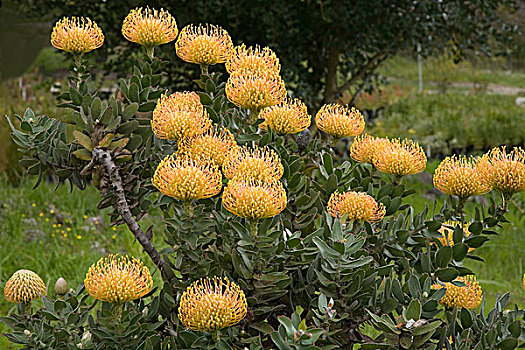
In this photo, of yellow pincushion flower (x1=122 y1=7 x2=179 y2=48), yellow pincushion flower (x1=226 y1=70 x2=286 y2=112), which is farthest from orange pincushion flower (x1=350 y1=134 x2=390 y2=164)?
yellow pincushion flower (x1=122 y1=7 x2=179 y2=48)

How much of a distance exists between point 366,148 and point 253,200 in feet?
1.42

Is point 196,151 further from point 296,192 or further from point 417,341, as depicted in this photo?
point 417,341

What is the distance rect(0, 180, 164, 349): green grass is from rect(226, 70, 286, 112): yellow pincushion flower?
237cm

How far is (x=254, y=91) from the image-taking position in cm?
115

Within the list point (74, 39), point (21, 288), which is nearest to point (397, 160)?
point (74, 39)

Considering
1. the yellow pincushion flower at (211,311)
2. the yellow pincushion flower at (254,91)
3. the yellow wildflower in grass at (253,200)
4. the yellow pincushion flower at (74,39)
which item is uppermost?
the yellow pincushion flower at (74,39)

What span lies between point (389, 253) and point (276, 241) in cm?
27

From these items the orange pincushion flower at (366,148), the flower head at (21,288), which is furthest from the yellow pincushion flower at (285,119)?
the flower head at (21,288)

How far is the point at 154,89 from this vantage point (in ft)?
4.43

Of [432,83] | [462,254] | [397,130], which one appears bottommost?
[432,83]

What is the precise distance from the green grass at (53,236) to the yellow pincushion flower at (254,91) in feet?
7.78

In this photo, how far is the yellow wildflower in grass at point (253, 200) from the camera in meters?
0.97

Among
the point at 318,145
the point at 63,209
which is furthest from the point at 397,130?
the point at 318,145

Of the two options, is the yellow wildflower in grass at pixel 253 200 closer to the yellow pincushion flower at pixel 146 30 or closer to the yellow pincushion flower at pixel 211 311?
the yellow pincushion flower at pixel 211 311
